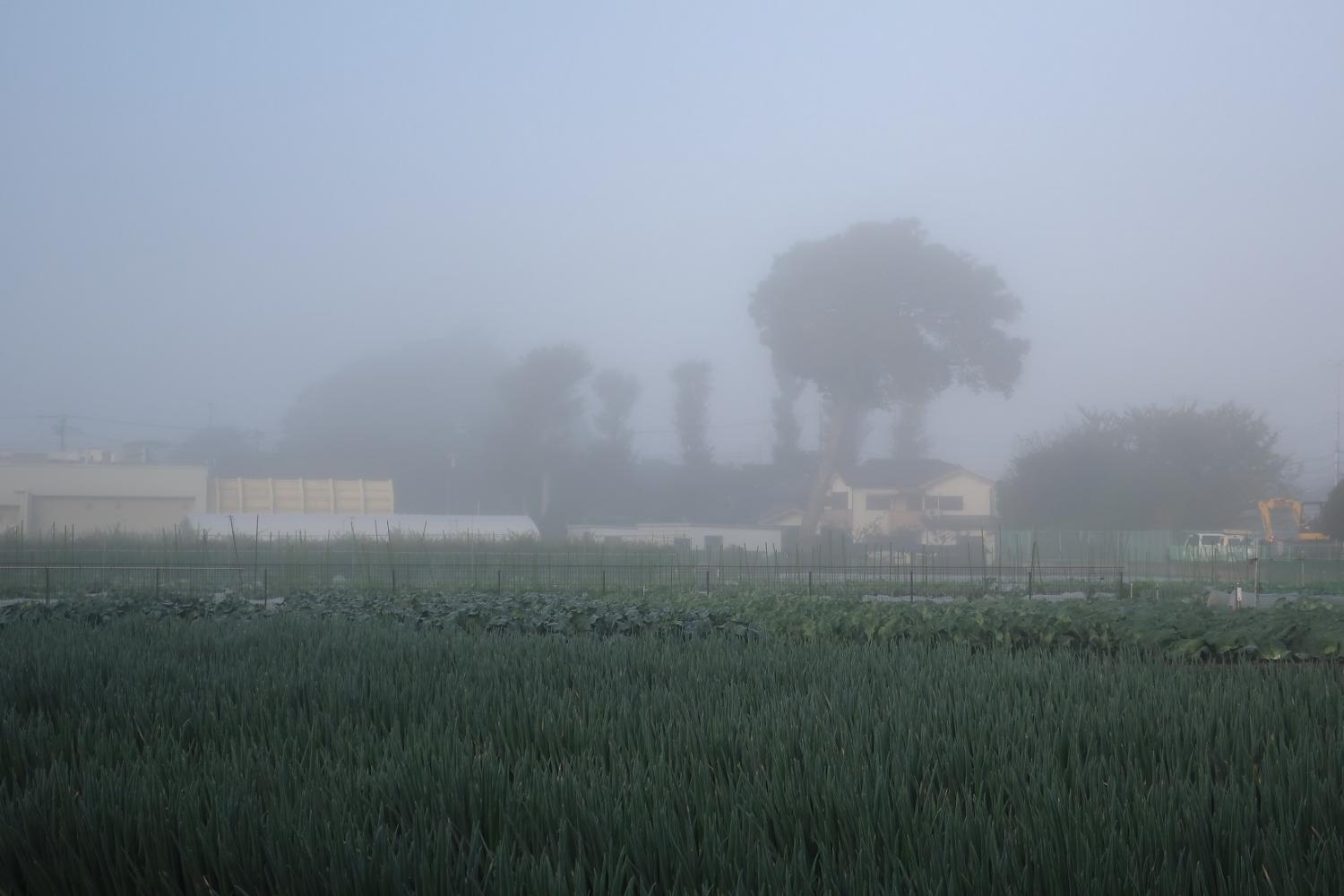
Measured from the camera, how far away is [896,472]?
63.5 meters

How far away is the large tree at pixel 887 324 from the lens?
64438mm

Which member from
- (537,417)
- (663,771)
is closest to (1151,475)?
(537,417)

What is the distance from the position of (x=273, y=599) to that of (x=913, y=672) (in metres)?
16.7

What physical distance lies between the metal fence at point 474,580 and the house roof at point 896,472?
3175 cm

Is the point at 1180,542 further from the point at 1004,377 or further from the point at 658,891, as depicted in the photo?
the point at 658,891

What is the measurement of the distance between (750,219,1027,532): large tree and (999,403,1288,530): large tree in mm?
6652

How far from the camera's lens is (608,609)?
42.5ft

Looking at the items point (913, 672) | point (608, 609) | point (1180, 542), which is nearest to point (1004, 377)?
point (1180, 542)

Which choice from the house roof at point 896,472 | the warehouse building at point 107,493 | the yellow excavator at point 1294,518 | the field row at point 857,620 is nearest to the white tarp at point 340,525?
the warehouse building at point 107,493

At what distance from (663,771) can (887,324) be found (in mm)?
63321

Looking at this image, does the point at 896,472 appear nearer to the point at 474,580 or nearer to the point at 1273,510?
the point at 1273,510

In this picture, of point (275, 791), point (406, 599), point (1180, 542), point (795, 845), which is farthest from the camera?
point (1180, 542)

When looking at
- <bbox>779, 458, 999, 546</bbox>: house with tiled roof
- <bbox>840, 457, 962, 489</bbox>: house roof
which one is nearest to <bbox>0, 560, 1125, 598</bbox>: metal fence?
<bbox>779, 458, 999, 546</bbox>: house with tiled roof

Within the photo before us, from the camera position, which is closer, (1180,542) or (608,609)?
(608,609)
